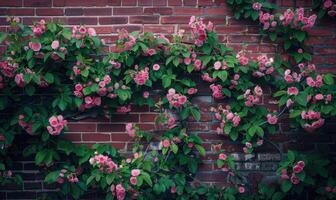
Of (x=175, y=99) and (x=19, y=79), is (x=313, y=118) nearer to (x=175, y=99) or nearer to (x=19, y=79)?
(x=175, y=99)

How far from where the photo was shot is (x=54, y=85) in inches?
125

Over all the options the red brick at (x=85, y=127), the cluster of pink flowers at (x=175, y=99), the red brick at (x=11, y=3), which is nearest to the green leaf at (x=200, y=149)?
the cluster of pink flowers at (x=175, y=99)

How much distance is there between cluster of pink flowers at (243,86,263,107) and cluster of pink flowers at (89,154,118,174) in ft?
3.65

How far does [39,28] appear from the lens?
9.83 feet

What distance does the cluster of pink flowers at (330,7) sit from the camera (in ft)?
10.2

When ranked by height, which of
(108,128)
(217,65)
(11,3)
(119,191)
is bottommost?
(119,191)

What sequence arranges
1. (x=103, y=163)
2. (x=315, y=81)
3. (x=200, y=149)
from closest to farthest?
(x=103, y=163) < (x=315, y=81) < (x=200, y=149)

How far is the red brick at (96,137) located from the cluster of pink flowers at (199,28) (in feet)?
3.40

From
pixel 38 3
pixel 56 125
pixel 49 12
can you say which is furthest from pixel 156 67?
pixel 38 3

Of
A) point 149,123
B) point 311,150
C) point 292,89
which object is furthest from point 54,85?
point 311,150

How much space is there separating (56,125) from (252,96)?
1.49 metres

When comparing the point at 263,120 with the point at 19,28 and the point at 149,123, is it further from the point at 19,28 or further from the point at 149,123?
the point at 19,28

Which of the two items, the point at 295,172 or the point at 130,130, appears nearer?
the point at 295,172

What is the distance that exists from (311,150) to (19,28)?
250 cm
